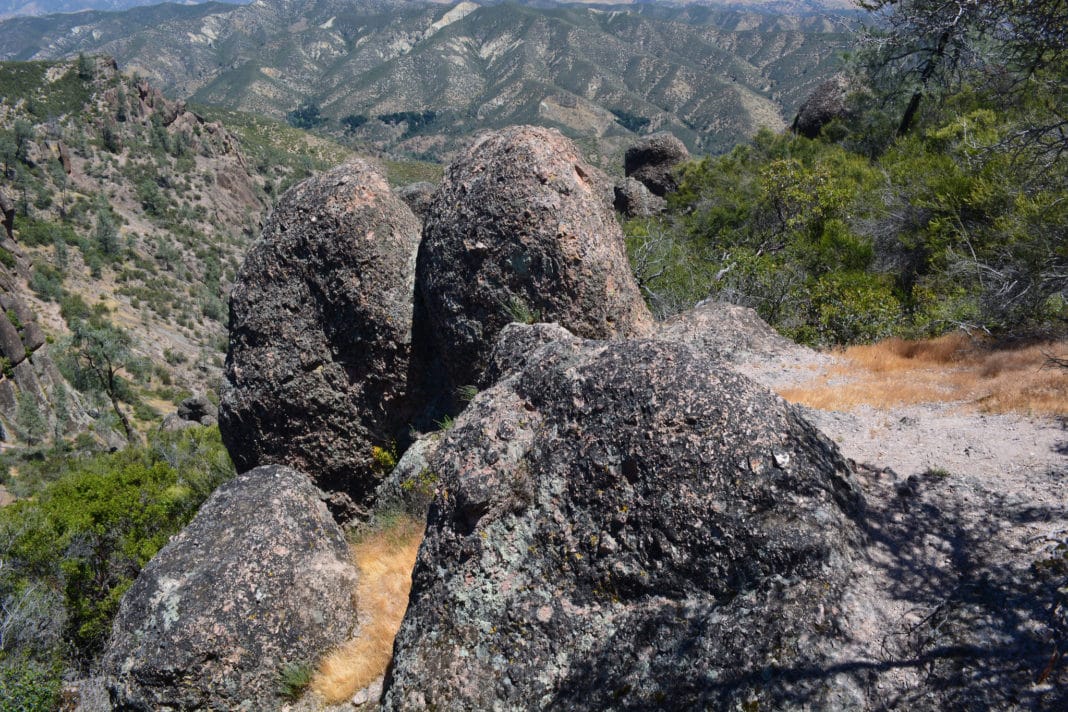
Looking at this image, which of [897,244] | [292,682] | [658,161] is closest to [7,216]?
[658,161]

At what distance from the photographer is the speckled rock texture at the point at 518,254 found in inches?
271

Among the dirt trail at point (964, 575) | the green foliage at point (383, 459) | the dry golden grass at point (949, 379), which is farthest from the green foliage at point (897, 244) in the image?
the green foliage at point (383, 459)

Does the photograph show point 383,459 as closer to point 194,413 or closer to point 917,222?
point 917,222

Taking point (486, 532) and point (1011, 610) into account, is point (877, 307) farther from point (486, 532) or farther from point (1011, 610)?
point (486, 532)

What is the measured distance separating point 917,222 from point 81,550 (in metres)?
19.7

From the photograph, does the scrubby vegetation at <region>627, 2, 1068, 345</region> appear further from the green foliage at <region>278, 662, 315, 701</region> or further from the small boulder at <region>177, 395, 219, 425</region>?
the small boulder at <region>177, 395, 219, 425</region>

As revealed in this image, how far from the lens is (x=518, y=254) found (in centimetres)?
688

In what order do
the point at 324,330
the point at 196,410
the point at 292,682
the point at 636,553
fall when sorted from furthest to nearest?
the point at 196,410
the point at 324,330
the point at 292,682
the point at 636,553

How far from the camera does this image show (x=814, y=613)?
3346mm

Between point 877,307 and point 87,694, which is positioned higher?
point 877,307

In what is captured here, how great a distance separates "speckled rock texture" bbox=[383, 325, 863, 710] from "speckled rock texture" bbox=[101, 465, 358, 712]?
175 cm

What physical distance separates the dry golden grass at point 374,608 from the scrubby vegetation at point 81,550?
5640mm

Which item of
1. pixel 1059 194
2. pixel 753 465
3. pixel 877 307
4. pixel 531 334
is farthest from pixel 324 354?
pixel 1059 194

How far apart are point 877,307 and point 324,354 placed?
9.92 metres
